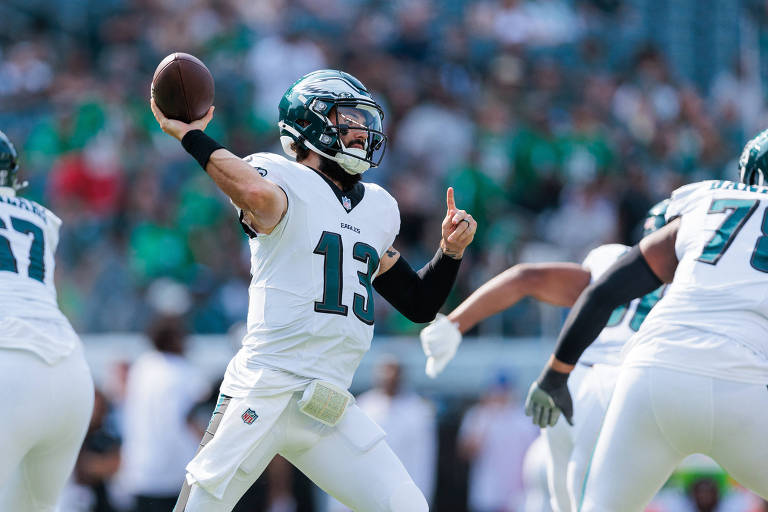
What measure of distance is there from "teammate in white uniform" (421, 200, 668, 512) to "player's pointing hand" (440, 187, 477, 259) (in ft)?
3.44

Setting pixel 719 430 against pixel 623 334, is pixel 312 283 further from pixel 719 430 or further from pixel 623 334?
pixel 623 334

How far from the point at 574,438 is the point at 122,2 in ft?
28.2

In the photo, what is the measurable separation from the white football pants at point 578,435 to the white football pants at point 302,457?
1.41m

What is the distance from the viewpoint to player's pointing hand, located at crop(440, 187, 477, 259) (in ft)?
14.1

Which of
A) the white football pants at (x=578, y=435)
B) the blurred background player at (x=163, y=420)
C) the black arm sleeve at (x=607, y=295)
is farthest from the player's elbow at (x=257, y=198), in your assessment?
the blurred background player at (x=163, y=420)

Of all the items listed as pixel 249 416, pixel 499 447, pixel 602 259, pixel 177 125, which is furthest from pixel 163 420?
pixel 177 125

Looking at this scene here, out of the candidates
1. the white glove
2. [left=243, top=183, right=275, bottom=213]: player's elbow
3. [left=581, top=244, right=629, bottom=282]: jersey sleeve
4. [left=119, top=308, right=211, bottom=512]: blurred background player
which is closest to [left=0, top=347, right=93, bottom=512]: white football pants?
[left=243, top=183, right=275, bottom=213]: player's elbow

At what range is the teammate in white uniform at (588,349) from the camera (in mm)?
→ 5156

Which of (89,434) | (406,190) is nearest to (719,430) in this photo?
(89,434)

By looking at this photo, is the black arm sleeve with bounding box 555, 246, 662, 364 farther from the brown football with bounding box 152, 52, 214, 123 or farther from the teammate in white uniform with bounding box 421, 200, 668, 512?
the brown football with bounding box 152, 52, 214, 123

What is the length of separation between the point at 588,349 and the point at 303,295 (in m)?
1.91

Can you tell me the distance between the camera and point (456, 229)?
170 inches

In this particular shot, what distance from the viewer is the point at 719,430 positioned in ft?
12.8

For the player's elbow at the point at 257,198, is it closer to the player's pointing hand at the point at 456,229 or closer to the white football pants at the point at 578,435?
the player's pointing hand at the point at 456,229
